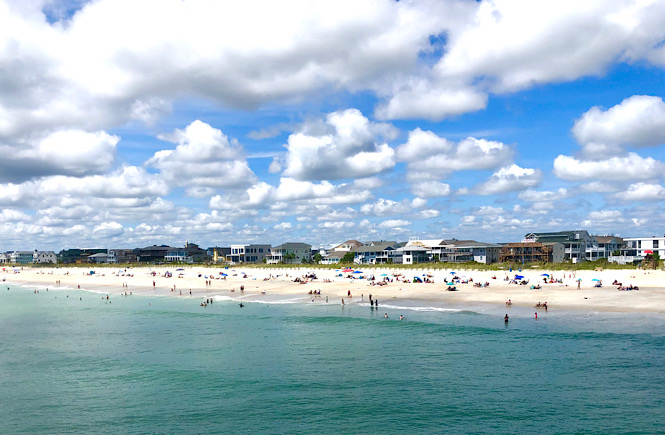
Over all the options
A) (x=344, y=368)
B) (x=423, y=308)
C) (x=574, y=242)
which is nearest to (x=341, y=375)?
(x=344, y=368)

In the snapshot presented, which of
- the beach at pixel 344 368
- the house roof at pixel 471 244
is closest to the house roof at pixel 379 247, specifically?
the house roof at pixel 471 244

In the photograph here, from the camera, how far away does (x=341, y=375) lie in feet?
116

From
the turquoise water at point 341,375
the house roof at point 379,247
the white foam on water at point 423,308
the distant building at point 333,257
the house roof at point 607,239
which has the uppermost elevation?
the house roof at point 607,239

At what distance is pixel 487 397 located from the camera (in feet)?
100

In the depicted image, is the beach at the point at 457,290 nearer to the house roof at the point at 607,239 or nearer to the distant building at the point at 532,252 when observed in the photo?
the distant building at the point at 532,252

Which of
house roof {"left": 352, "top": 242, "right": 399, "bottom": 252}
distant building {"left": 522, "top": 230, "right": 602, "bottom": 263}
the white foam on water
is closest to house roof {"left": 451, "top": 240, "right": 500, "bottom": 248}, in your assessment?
distant building {"left": 522, "top": 230, "right": 602, "bottom": 263}

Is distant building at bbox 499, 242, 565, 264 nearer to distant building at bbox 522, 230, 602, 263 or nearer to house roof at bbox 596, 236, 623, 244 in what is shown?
distant building at bbox 522, 230, 602, 263

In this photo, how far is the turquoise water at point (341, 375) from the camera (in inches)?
1083

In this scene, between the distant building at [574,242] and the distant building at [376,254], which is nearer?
the distant building at [574,242]

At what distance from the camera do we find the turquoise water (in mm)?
27516

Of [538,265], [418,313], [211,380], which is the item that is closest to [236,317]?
[418,313]

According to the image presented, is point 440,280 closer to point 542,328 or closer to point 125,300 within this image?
point 542,328

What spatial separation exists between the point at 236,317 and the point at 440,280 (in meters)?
51.1

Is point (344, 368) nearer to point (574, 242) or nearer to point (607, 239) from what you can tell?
point (574, 242)
